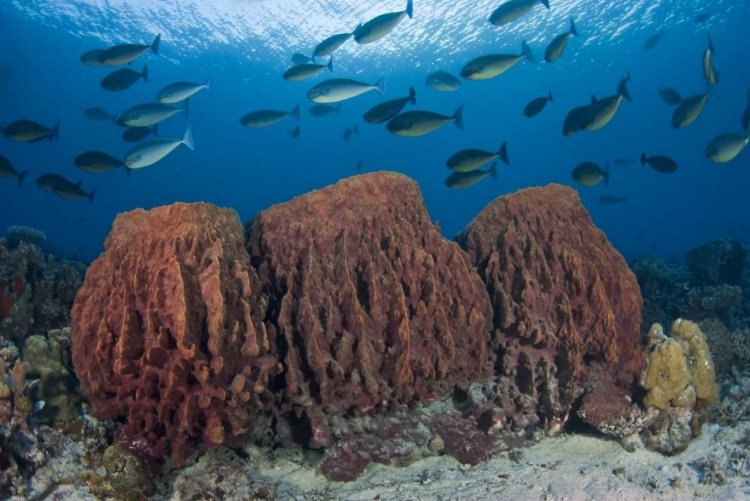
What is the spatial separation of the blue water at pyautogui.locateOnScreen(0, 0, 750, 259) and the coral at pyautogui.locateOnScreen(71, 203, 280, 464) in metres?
20.6

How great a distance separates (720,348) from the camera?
6352 mm

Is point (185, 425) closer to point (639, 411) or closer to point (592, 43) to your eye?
point (639, 411)

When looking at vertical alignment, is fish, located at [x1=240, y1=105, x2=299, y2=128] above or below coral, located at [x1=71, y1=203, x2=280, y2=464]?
above

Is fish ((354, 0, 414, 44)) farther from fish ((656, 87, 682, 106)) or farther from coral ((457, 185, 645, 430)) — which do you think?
fish ((656, 87, 682, 106))

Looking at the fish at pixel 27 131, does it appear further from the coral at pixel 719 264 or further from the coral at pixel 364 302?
the coral at pixel 719 264

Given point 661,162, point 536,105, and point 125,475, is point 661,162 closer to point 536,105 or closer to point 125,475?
point 536,105

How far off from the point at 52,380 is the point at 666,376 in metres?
5.40

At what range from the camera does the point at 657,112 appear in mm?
79562

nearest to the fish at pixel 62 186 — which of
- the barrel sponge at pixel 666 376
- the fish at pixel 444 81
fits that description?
the fish at pixel 444 81

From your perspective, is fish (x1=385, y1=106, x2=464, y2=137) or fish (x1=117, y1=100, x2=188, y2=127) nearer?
fish (x1=385, y1=106, x2=464, y2=137)

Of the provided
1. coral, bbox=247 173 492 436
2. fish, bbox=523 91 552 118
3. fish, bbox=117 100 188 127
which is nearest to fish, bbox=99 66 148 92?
fish, bbox=117 100 188 127

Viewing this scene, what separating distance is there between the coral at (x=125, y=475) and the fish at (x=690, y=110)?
350 inches

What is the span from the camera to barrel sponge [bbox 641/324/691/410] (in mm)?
4359

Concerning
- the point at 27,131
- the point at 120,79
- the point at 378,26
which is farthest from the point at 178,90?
the point at 378,26
